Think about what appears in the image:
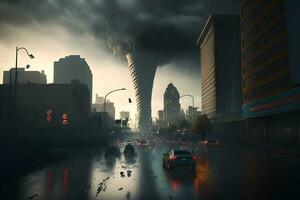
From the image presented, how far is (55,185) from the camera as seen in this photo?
22172 mm


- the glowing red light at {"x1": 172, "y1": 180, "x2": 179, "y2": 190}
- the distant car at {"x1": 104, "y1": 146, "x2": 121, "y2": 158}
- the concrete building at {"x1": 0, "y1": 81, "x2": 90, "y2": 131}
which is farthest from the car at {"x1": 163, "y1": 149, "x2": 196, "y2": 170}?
the concrete building at {"x1": 0, "y1": 81, "x2": 90, "y2": 131}

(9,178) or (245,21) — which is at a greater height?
(245,21)

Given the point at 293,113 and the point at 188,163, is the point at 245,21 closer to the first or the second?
the point at 293,113

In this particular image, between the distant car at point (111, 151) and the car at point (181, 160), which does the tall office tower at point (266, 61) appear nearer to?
the distant car at point (111, 151)

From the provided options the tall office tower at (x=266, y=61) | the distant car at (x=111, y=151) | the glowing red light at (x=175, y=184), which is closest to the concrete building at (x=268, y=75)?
the tall office tower at (x=266, y=61)

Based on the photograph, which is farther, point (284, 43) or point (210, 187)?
point (284, 43)

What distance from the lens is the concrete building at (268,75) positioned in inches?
3115

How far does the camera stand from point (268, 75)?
91375mm

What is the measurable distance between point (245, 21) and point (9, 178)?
94071 mm

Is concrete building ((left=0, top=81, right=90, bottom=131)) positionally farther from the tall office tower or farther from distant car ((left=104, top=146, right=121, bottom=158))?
distant car ((left=104, top=146, right=121, bottom=158))

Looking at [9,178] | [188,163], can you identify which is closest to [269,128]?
[188,163]

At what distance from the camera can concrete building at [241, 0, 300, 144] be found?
79.1 meters

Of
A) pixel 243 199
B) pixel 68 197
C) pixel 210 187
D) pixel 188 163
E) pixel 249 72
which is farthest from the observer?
pixel 249 72

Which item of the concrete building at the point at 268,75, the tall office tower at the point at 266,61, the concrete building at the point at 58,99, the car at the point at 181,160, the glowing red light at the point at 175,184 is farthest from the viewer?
the concrete building at the point at 58,99
